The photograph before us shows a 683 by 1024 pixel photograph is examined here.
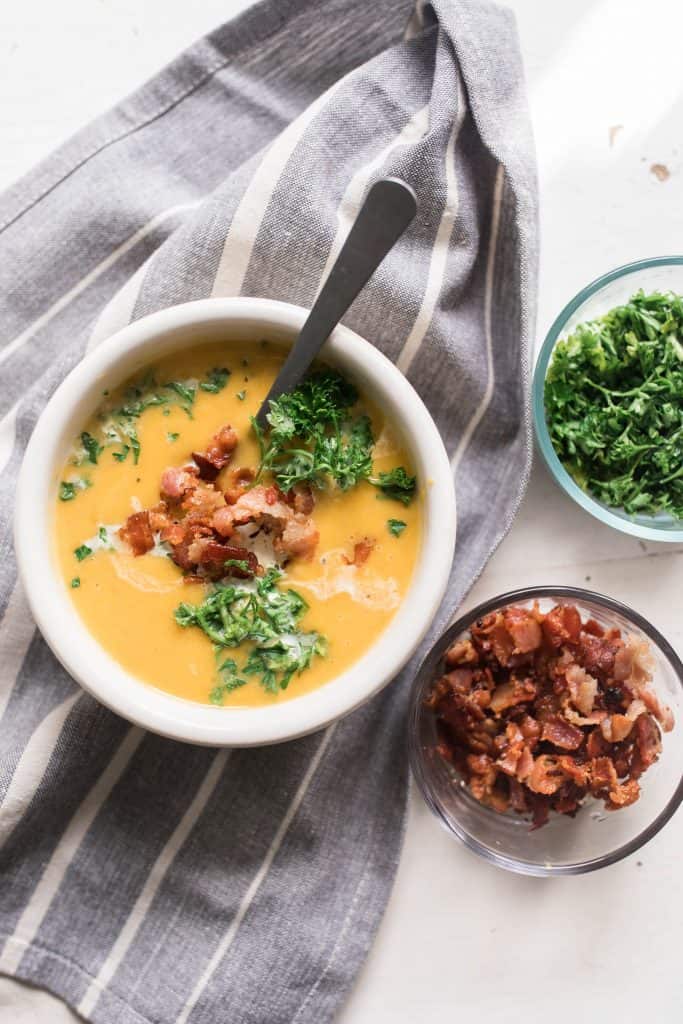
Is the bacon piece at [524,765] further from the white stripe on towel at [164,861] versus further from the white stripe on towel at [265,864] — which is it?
the white stripe on towel at [164,861]

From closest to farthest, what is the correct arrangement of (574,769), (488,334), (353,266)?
(353,266), (574,769), (488,334)

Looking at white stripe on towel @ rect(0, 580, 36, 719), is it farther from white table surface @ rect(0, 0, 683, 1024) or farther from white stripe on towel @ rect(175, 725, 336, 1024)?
white table surface @ rect(0, 0, 683, 1024)

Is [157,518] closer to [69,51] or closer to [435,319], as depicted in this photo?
[435,319]

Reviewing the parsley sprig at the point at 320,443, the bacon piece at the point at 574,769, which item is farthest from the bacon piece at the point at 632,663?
the parsley sprig at the point at 320,443

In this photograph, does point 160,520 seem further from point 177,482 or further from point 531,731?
point 531,731

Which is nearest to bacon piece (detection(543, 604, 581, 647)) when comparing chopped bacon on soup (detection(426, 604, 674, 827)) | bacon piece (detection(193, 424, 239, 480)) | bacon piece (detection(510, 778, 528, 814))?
chopped bacon on soup (detection(426, 604, 674, 827))

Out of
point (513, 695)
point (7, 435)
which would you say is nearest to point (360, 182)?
point (7, 435)

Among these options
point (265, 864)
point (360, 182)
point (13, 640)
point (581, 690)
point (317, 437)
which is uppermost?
point (360, 182)
